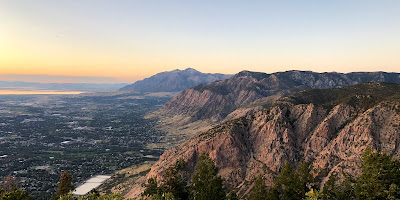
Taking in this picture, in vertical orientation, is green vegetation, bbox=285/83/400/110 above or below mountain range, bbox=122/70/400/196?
above

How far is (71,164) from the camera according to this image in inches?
6870

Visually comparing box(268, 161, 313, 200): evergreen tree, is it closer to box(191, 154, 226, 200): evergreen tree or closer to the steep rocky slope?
box(191, 154, 226, 200): evergreen tree

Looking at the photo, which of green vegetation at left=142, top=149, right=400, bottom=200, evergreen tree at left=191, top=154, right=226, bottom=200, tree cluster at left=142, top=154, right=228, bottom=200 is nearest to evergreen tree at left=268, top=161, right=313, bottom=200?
green vegetation at left=142, top=149, right=400, bottom=200

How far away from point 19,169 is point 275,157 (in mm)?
155907

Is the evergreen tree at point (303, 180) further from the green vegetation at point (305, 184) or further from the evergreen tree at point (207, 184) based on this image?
the evergreen tree at point (207, 184)

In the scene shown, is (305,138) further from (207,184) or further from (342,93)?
(207,184)

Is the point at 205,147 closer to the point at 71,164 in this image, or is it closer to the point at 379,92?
the point at 379,92

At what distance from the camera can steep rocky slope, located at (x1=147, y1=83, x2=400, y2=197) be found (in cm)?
8334

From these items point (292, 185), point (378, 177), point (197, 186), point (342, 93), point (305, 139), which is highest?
point (342, 93)

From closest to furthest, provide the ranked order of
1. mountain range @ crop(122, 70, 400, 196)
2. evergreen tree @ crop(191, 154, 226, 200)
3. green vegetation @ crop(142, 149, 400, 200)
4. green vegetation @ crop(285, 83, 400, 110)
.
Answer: green vegetation @ crop(142, 149, 400, 200) → evergreen tree @ crop(191, 154, 226, 200) → mountain range @ crop(122, 70, 400, 196) → green vegetation @ crop(285, 83, 400, 110)

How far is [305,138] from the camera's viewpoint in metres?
100

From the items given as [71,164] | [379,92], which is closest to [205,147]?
[379,92]

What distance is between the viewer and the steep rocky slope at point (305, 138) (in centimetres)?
8334

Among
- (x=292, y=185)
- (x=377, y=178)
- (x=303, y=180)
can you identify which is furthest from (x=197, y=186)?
(x=377, y=178)
